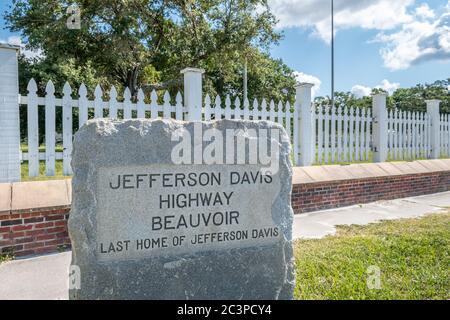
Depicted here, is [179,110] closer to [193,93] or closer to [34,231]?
[193,93]

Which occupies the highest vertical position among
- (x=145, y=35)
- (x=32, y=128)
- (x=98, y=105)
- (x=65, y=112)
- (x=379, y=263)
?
(x=145, y=35)

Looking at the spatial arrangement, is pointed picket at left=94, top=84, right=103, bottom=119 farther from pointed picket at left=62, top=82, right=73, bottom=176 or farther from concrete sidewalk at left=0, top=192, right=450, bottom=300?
concrete sidewalk at left=0, top=192, right=450, bottom=300

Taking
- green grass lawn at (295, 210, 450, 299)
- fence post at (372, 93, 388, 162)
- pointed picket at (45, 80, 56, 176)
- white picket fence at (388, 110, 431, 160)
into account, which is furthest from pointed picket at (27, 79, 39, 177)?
white picket fence at (388, 110, 431, 160)

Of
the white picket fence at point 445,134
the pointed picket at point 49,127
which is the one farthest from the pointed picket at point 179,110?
the white picket fence at point 445,134

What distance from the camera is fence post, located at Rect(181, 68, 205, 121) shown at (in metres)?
5.63

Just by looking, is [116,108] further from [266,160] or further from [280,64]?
[280,64]

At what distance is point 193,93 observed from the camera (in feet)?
18.6

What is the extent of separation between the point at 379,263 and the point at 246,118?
338cm

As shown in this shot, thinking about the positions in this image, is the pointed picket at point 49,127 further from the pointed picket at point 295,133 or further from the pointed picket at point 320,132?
the pointed picket at point 320,132

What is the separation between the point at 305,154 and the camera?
22.1 feet

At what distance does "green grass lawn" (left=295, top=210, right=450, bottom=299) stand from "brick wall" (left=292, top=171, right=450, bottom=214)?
3.72 ft

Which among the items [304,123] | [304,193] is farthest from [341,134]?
[304,193]
